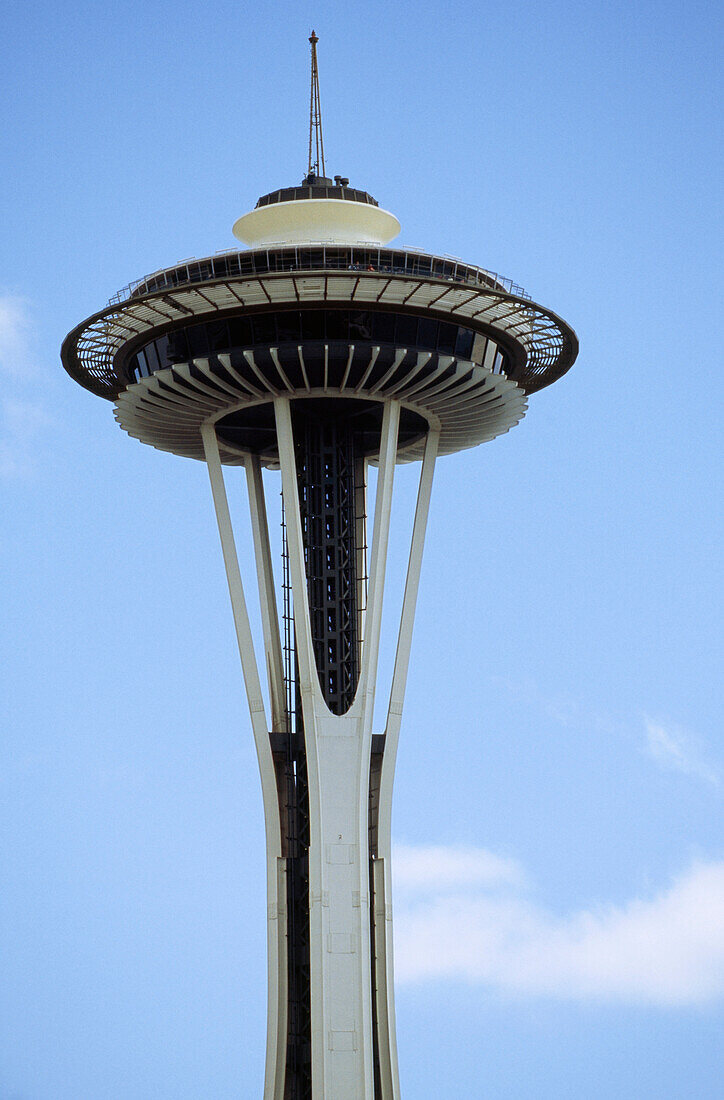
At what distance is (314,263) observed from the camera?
62.5 metres

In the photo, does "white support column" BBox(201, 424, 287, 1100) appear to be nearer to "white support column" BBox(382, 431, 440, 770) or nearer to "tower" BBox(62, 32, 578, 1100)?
"tower" BBox(62, 32, 578, 1100)

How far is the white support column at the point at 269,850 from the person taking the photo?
63.2 metres

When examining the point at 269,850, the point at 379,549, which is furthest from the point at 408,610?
the point at 269,850

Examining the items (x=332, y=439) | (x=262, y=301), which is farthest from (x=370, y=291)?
(x=332, y=439)

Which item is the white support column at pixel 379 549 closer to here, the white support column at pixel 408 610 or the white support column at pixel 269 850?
the white support column at pixel 408 610

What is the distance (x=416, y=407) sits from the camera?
66.0 meters

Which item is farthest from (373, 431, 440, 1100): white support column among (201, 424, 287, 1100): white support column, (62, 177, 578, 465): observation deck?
(62, 177, 578, 465): observation deck

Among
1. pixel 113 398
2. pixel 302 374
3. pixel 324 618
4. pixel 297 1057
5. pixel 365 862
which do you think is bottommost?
pixel 297 1057

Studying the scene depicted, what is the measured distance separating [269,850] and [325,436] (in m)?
15.5

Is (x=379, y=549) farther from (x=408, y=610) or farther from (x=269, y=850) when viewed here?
(x=269, y=850)

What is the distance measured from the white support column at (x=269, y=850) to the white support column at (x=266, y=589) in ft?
7.95

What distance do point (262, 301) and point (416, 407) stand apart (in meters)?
8.05

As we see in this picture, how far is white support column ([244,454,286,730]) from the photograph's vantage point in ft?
221

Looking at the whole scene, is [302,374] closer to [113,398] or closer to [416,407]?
[416,407]
